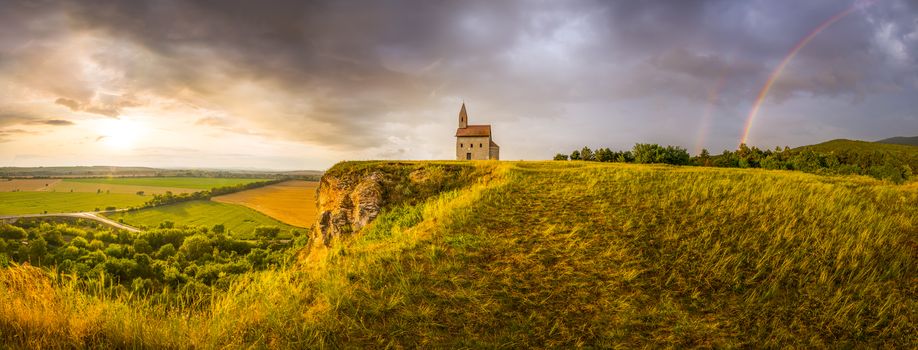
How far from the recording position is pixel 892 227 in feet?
24.9

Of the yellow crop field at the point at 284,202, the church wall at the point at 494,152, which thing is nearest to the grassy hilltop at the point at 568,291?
the church wall at the point at 494,152

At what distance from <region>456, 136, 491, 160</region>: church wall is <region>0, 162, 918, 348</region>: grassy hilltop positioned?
34474mm

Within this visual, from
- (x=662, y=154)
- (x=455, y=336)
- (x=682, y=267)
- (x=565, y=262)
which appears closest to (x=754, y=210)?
(x=682, y=267)

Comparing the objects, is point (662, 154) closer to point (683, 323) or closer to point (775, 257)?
point (775, 257)

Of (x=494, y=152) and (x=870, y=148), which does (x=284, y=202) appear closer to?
(x=494, y=152)

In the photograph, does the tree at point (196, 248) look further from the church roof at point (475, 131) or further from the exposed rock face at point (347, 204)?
the exposed rock face at point (347, 204)

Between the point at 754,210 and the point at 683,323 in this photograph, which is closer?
the point at 683,323

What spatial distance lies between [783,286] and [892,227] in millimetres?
5263

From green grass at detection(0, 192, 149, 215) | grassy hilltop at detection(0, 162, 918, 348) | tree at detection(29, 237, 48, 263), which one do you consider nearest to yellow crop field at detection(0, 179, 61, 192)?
green grass at detection(0, 192, 149, 215)

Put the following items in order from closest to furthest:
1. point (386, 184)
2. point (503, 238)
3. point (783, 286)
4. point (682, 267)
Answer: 1. point (783, 286)
2. point (682, 267)
3. point (503, 238)
4. point (386, 184)

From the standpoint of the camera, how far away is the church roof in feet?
142

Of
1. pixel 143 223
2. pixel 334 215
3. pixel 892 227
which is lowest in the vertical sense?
pixel 143 223

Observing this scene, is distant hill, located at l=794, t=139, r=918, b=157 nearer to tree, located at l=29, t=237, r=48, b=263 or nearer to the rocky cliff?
the rocky cliff

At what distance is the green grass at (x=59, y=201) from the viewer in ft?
335
